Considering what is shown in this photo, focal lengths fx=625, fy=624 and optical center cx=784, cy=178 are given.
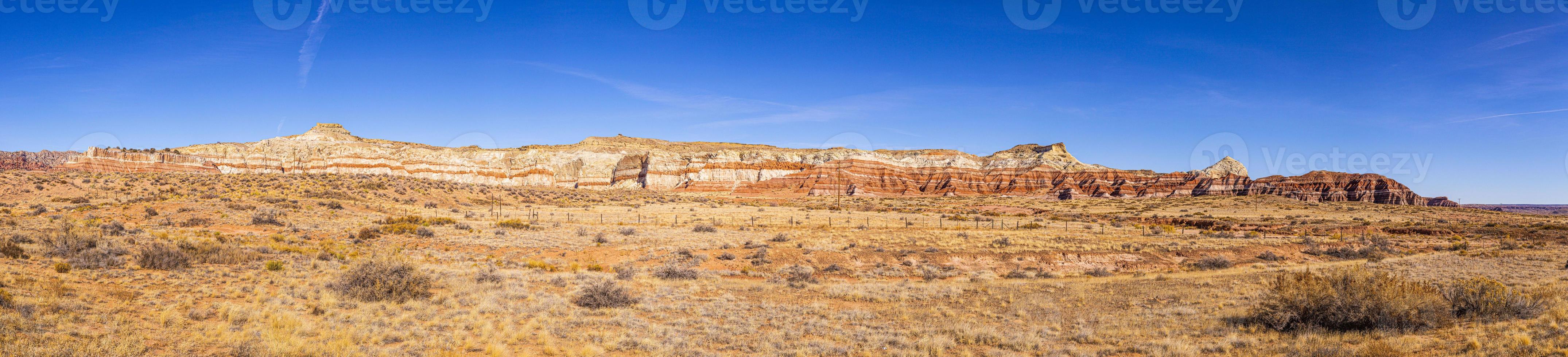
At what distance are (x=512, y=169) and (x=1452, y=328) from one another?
104913 millimetres

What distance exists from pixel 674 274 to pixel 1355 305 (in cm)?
1371

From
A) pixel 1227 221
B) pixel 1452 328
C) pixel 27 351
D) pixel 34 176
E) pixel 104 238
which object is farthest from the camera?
pixel 1227 221

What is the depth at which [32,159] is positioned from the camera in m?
111

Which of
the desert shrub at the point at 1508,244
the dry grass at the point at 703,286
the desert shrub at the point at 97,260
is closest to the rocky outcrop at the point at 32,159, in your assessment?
the dry grass at the point at 703,286

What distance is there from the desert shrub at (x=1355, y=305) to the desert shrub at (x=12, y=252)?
2345cm

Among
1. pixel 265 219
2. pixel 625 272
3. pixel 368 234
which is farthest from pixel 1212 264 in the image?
pixel 265 219

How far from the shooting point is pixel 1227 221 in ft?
148

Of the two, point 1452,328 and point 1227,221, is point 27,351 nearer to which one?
point 1452,328

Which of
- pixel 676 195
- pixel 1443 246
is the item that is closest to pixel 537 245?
pixel 1443 246

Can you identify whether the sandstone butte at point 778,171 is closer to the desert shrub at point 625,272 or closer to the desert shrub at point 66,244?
the desert shrub at point 625,272

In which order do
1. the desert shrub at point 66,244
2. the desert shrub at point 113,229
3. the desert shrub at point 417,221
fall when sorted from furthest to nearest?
the desert shrub at point 417,221, the desert shrub at point 113,229, the desert shrub at point 66,244

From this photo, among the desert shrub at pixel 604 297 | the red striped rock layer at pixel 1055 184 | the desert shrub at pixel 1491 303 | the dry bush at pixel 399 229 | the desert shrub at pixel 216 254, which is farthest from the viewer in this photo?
the red striped rock layer at pixel 1055 184

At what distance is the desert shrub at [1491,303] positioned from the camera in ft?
32.4

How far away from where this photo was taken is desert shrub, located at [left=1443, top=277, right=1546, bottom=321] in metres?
9.88
